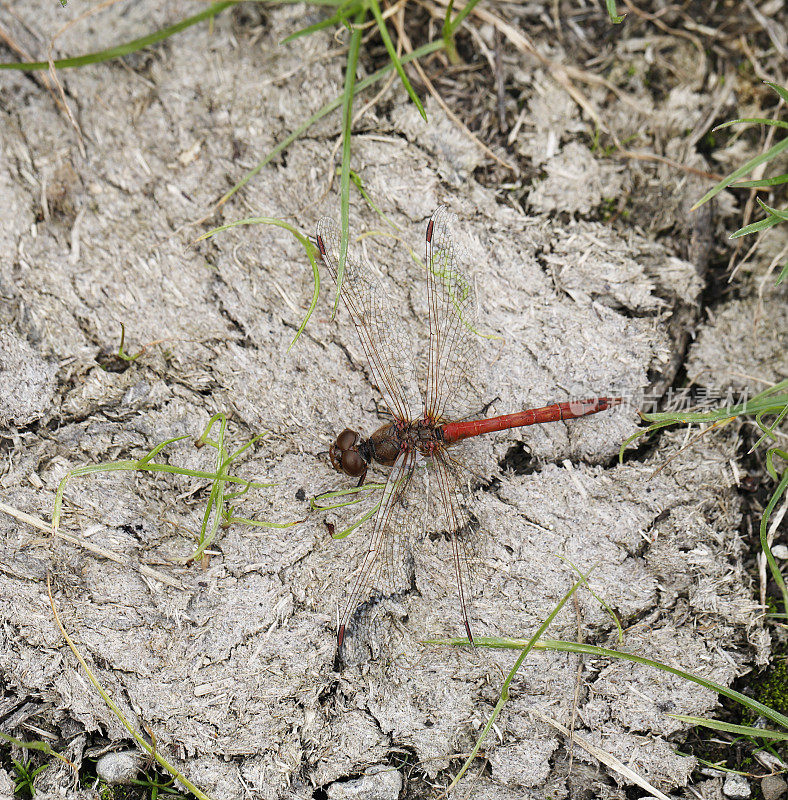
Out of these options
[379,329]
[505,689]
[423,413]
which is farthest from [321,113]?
[505,689]

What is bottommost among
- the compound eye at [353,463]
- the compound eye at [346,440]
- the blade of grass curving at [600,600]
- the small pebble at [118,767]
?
the small pebble at [118,767]

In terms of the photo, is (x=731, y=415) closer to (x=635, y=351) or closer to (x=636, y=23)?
(x=635, y=351)

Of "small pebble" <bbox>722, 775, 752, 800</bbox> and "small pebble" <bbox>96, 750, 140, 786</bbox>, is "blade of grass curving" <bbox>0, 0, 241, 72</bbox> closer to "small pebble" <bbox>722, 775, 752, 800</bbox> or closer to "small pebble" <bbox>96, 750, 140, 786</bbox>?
"small pebble" <bbox>96, 750, 140, 786</bbox>

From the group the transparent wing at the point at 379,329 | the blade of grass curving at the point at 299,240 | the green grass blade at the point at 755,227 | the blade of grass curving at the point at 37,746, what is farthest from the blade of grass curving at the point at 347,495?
the green grass blade at the point at 755,227

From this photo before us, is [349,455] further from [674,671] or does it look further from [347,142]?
[674,671]

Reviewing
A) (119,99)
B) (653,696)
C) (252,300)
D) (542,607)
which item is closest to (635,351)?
(542,607)

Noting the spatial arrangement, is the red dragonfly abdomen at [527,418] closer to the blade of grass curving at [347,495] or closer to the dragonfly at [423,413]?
the dragonfly at [423,413]
